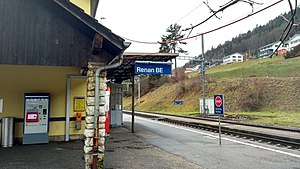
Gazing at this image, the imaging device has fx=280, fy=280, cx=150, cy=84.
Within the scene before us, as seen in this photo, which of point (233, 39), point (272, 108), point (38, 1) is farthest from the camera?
point (233, 39)

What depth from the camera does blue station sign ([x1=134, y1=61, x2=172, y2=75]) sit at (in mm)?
10632

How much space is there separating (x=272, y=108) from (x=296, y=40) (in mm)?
44518

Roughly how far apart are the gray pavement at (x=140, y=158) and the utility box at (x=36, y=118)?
2.66 m

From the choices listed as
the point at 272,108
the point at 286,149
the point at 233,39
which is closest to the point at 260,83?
the point at 272,108

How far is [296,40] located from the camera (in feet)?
240

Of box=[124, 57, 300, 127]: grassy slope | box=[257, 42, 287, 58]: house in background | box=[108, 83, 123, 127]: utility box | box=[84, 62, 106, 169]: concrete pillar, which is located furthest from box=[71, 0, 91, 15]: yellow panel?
box=[124, 57, 300, 127]: grassy slope

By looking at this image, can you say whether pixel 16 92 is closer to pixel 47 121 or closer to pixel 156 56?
pixel 47 121

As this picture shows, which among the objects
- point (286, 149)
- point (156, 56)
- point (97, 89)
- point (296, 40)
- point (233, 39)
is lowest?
point (286, 149)

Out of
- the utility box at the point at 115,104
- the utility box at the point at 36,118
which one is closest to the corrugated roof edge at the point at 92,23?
the utility box at the point at 36,118

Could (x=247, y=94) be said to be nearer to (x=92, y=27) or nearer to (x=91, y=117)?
(x=91, y=117)

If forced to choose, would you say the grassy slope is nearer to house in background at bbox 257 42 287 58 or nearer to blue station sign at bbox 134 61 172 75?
house in background at bbox 257 42 287 58

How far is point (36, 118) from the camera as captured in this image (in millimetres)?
11070

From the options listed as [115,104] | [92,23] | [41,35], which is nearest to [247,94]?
[115,104]

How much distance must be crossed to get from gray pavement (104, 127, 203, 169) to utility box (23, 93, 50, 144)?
2658 mm
